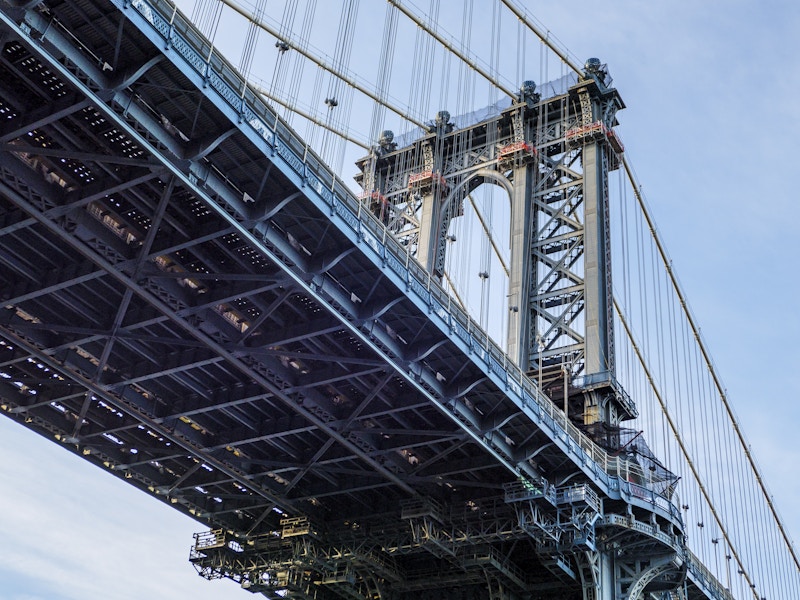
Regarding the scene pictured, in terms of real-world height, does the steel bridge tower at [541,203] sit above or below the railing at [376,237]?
above

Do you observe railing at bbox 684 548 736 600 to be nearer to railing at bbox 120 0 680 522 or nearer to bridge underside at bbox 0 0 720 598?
bridge underside at bbox 0 0 720 598

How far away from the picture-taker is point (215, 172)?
96.8 feet

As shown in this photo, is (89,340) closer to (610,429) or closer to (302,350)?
(302,350)

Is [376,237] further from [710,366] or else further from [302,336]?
[710,366]

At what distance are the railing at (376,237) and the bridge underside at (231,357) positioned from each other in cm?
45

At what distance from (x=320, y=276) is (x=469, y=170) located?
29652mm

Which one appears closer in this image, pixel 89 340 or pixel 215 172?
pixel 215 172

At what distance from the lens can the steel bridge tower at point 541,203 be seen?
167ft

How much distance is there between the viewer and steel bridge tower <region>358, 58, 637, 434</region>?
50812 mm

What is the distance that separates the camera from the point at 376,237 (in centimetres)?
3272

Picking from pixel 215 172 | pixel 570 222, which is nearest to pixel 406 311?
pixel 215 172

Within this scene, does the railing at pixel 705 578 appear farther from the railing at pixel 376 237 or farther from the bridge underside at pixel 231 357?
the railing at pixel 376 237

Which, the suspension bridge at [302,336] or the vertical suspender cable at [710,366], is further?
the vertical suspender cable at [710,366]

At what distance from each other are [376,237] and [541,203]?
2571cm
